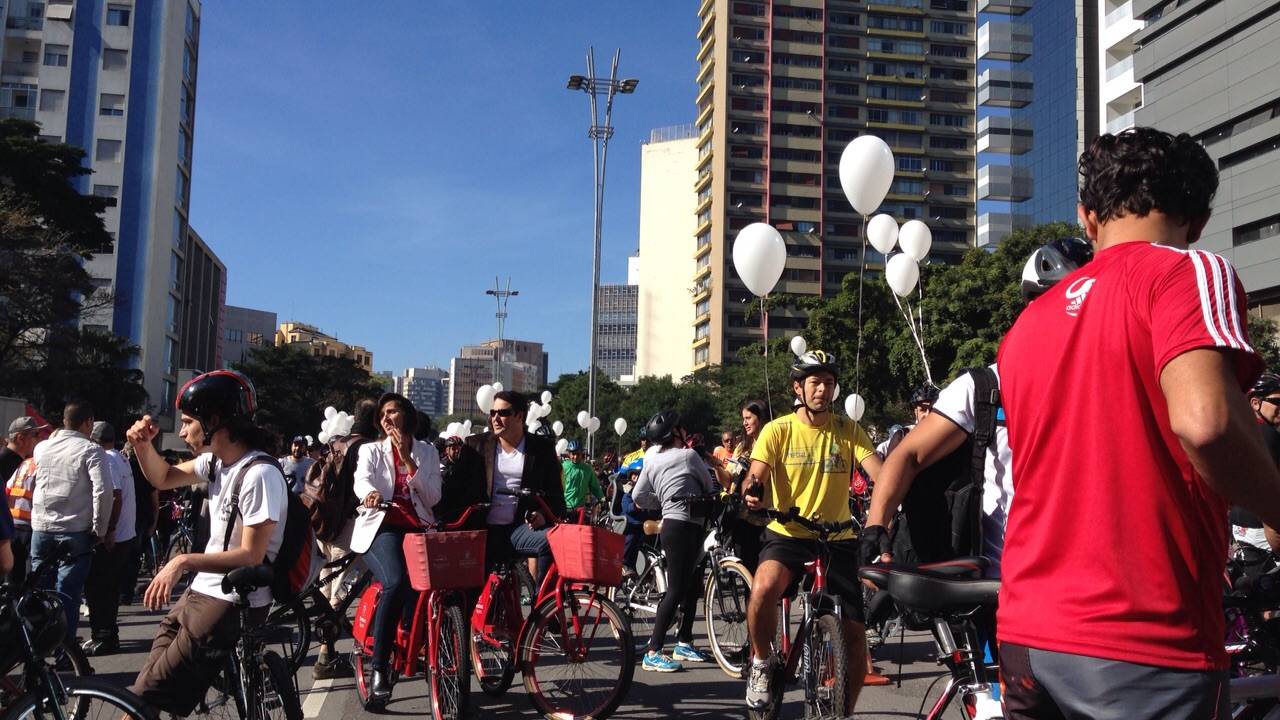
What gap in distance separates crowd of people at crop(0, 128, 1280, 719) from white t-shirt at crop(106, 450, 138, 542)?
377 centimetres

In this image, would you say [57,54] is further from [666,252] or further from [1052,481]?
[1052,481]

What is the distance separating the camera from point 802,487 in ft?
19.4

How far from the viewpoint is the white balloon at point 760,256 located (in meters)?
10.7

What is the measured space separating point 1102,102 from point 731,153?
121 ft

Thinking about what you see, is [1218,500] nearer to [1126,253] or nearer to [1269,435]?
[1126,253]

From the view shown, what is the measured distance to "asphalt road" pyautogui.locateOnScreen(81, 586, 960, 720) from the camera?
657cm

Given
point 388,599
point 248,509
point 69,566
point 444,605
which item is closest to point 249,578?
point 248,509

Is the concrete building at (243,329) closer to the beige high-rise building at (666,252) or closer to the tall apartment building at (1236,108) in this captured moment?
the beige high-rise building at (666,252)

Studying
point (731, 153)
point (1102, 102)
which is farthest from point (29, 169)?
point (731, 153)

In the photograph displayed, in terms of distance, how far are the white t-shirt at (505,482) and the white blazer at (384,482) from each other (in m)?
0.37

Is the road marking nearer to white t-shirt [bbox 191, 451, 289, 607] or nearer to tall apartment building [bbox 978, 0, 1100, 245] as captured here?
white t-shirt [bbox 191, 451, 289, 607]

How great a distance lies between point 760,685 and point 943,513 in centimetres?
Answer: 228

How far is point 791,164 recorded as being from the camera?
94.2 meters

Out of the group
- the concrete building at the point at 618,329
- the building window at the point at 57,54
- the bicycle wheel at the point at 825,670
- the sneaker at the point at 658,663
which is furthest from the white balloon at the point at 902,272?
the concrete building at the point at 618,329
